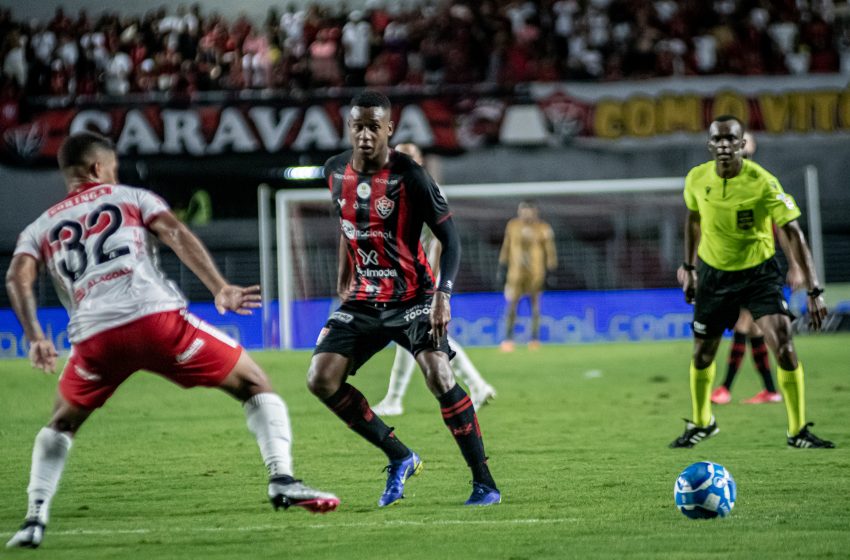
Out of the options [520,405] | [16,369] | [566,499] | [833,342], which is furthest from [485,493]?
[833,342]

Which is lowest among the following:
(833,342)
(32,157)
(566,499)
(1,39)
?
(833,342)

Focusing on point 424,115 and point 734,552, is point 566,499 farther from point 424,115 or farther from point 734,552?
point 424,115

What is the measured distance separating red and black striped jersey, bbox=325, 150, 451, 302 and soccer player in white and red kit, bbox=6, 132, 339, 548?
45.4 inches

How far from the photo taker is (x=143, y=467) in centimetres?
828

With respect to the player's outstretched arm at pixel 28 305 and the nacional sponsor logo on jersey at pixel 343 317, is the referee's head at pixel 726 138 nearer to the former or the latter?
the nacional sponsor logo on jersey at pixel 343 317

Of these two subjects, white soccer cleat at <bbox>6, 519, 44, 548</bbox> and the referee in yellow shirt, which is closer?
white soccer cleat at <bbox>6, 519, 44, 548</bbox>

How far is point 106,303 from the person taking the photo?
542 centimetres

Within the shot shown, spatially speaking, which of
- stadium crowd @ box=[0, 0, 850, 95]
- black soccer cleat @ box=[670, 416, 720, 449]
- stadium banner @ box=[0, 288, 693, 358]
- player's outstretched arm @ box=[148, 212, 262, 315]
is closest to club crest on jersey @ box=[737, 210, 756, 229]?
black soccer cleat @ box=[670, 416, 720, 449]

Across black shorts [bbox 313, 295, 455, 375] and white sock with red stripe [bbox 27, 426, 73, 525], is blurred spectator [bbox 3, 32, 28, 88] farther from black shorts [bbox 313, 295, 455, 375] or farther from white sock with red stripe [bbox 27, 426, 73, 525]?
white sock with red stripe [bbox 27, 426, 73, 525]

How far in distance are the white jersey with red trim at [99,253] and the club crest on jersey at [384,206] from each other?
134cm

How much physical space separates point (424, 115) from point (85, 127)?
631cm

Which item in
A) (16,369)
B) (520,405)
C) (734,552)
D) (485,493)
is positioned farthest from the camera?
(16,369)

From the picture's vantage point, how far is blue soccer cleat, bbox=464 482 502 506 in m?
6.39

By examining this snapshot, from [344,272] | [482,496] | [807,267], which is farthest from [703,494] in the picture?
[807,267]
